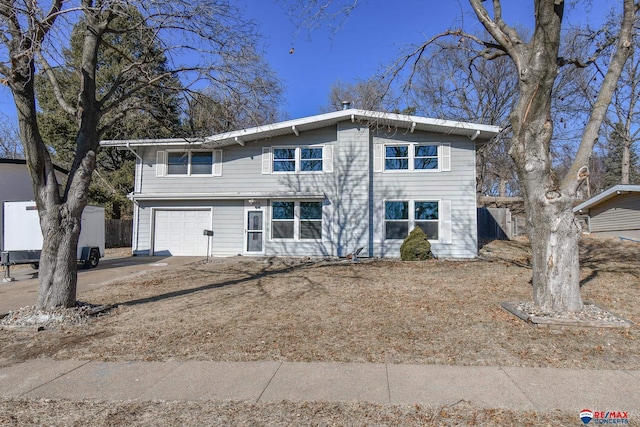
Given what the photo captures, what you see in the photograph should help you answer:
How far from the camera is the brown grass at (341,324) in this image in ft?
14.9

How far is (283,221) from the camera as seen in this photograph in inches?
608

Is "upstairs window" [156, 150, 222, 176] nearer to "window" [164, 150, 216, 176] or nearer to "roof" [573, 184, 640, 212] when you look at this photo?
"window" [164, 150, 216, 176]

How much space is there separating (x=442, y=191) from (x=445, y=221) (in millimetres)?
1126

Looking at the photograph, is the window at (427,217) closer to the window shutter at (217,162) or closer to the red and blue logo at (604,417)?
the window shutter at (217,162)

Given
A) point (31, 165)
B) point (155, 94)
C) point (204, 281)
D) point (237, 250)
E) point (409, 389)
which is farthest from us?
point (237, 250)

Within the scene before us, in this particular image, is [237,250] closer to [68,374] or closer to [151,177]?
[151,177]

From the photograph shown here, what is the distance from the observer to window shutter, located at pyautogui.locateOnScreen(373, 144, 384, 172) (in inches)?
591

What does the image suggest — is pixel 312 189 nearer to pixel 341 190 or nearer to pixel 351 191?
pixel 341 190

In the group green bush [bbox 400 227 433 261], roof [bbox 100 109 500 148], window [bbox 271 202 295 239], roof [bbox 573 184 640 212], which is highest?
roof [bbox 100 109 500 148]

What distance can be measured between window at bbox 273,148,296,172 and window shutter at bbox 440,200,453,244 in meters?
5.93

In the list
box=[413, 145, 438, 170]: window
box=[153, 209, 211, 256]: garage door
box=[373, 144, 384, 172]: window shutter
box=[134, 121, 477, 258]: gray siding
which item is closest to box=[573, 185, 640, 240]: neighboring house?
box=[134, 121, 477, 258]: gray siding

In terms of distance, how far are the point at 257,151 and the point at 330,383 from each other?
13.0 m

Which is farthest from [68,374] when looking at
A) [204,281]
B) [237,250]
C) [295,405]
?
[237,250]

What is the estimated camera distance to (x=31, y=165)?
19.8 feet
